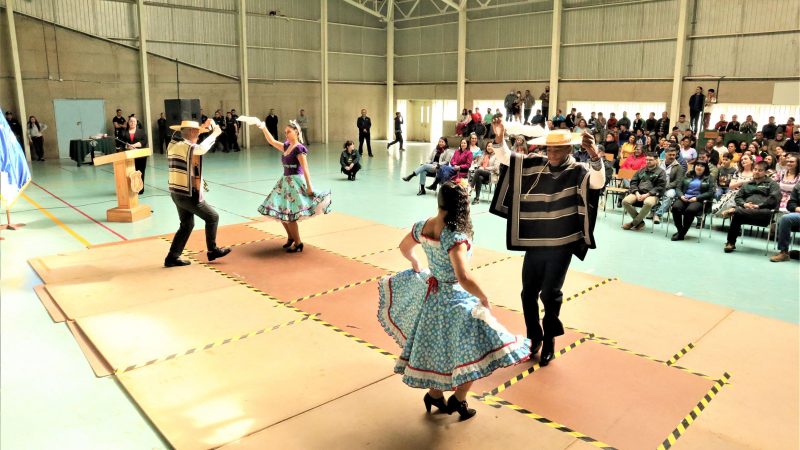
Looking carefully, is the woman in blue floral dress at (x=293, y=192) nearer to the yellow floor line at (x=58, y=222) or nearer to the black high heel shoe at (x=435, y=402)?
the yellow floor line at (x=58, y=222)

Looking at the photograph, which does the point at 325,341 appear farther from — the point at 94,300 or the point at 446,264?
the point at 94,300

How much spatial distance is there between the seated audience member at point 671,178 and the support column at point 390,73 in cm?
1968

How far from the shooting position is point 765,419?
12.2ft

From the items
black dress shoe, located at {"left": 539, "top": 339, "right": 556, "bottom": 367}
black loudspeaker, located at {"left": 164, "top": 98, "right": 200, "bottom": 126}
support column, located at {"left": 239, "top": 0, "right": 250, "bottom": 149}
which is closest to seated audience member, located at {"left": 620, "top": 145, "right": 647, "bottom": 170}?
black dress shoe, located at {"left": 539, "top": 339, "right": 556, "bottom": 367}

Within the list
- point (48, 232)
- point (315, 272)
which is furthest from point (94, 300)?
point (48, 232)

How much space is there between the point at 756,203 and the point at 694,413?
212 inches

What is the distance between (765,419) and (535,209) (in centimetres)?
202

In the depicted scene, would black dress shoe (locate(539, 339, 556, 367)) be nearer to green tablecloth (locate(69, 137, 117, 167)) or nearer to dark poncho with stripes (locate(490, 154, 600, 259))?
dark poncho with stripes (locate(490, 154, 600, 259))

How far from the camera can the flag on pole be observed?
1256mm

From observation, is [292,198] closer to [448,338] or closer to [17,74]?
[448,338]

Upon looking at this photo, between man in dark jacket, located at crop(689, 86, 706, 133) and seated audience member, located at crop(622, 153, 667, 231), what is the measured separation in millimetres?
10382

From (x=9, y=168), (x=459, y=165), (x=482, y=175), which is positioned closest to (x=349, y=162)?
(x=459, y=165)

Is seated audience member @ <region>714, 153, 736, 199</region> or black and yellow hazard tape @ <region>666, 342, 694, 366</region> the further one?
seated audience member @ <region>714, 153, 736, 199</region>

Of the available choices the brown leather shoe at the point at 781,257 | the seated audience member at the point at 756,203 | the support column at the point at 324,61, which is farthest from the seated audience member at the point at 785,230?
the support column at the point at 324,61
